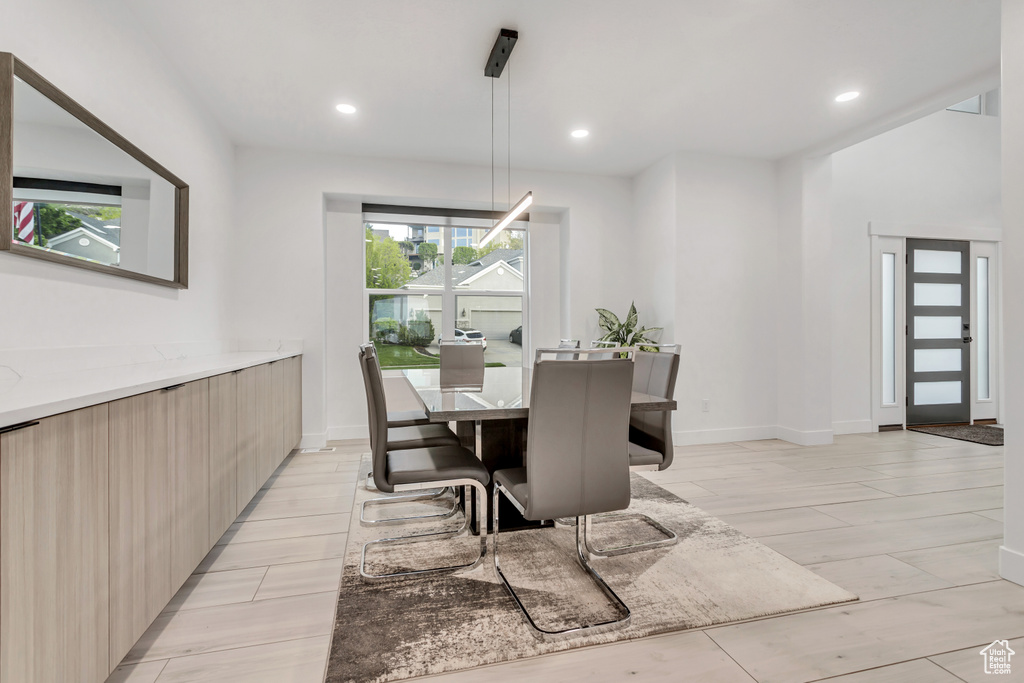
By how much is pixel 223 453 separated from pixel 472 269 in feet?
11.3

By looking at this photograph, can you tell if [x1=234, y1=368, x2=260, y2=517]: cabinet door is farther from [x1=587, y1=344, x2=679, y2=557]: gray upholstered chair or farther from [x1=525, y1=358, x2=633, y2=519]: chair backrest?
[x1=587, y1=344, x2=679, y2=557]: gray upholstered chair

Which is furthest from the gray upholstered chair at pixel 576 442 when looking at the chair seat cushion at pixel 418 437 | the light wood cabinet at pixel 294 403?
the light wood cabinet at pixel 294 403

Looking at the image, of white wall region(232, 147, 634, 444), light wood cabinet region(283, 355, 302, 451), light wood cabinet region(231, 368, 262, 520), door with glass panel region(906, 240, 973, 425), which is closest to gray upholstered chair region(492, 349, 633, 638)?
light wood cabinet region(231, 368, 262, 520)

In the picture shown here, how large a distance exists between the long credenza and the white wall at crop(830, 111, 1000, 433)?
16.9ft

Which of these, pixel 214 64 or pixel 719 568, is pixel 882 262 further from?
pixel 214 64

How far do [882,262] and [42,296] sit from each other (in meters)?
6.39

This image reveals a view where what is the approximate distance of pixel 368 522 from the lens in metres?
2.62

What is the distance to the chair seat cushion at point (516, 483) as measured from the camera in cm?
173

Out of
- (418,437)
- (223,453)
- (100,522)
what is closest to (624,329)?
(418,437)

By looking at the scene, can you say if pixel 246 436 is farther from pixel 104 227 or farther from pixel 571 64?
pixel 571 64

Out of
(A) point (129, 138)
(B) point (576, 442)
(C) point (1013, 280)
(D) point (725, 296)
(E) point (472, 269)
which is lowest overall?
(B) point (576, 442)

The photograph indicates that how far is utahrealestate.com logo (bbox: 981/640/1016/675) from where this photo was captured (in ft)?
4.73

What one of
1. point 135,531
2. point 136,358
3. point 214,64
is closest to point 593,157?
point 214,64

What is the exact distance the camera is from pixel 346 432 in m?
Result: 4.73
